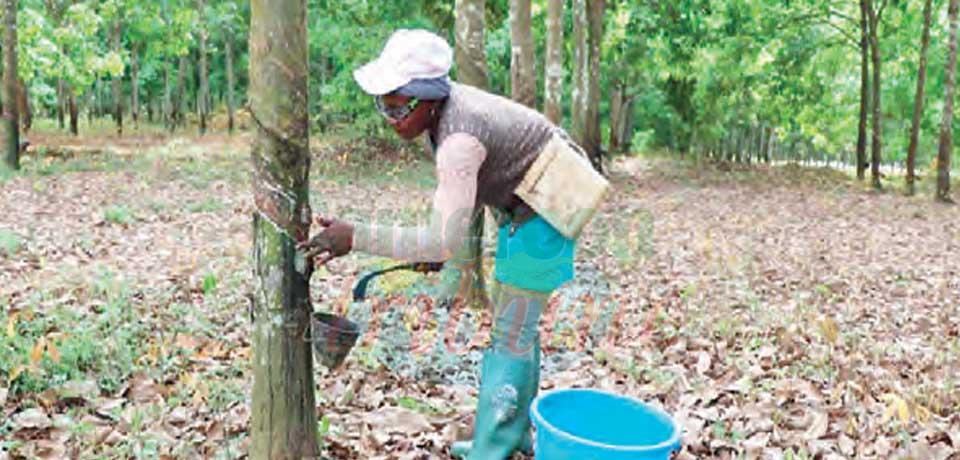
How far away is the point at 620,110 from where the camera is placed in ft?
85.8

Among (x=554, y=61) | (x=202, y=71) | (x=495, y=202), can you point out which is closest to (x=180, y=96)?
(x=202, y=71)

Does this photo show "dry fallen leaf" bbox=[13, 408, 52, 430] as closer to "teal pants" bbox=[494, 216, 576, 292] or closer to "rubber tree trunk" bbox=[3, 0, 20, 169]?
"teal pants" bbox=[494, 216, 576, 292]

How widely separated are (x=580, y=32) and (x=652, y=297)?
7.87 meters

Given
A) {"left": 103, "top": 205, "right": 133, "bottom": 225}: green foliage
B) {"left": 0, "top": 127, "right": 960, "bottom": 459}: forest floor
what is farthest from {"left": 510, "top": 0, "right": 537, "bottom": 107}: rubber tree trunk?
{"left": 103, "top": 205, "right": 133, "bottom": 225}: green foliage

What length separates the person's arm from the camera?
2803mm

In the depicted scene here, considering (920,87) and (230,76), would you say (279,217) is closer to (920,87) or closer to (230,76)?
(920,87)

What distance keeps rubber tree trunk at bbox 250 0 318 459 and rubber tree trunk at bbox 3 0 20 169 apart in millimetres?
11681

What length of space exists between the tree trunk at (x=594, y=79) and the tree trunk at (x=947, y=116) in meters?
6.15

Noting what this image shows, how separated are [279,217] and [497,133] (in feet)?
2.80

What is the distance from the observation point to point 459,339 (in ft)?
17.7

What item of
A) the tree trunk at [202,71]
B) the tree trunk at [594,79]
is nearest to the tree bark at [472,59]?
the tree trunk at [594,79]

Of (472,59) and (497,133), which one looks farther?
(472,59)

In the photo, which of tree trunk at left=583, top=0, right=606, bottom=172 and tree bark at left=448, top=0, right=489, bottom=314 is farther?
tree trunk at left=583, top=0, right=606, bottom=172

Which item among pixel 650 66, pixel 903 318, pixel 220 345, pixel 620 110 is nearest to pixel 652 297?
pixel 903 318
